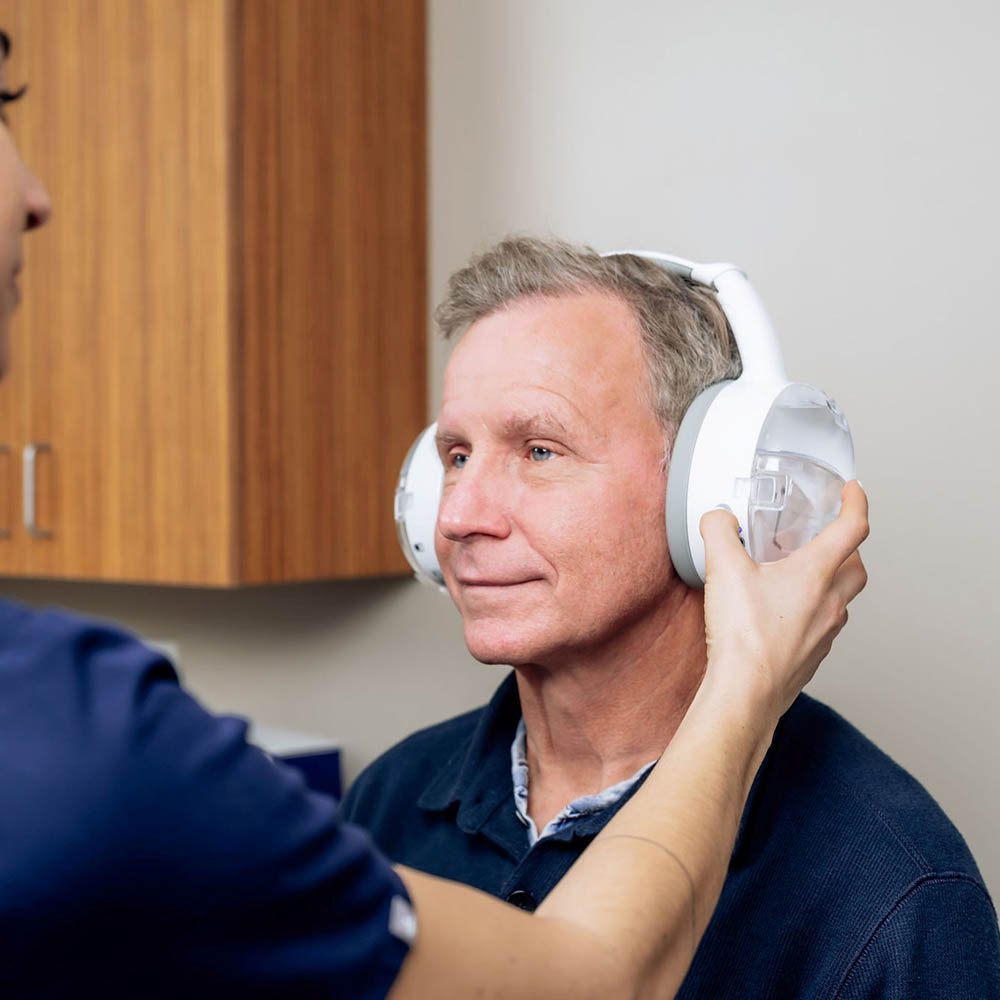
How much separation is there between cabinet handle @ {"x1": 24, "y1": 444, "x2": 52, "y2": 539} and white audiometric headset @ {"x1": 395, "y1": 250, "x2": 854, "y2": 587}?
3.77 feet

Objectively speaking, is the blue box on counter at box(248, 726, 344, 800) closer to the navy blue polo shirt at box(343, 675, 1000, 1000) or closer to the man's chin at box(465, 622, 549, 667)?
the navy blue polo shirt at box(343, 675, 1000, 1000)

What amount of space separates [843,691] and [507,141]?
3.14ft

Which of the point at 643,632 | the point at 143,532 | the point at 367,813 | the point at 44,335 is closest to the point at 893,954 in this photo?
the point at 643,632

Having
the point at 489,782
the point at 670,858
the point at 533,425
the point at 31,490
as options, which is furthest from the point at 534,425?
the point at 31,490

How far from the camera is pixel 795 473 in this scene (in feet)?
3.43

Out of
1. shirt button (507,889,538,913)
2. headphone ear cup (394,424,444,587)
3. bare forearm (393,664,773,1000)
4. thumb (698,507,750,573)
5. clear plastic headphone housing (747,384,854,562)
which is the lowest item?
shirt button (507,889,538,913)

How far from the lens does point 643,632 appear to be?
3.91 feet

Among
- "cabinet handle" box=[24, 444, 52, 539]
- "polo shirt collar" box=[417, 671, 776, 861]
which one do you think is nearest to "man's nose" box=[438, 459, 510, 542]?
"polo shirt collar" box=[417, 671, 776, 861]

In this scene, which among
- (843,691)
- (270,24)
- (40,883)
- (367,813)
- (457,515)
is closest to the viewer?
(40,883)

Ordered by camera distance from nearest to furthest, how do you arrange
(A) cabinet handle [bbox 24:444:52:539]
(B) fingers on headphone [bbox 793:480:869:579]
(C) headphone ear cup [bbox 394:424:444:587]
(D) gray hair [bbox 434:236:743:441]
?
(B) fingers on headphone [bbox 793:480:869:579]
(D) gray hair [bbox 434:236:743:441]
(C) headphone ear cup [bbox 394:424:444:587]
(A) cabinet handle [bbox 24:444:52:539]

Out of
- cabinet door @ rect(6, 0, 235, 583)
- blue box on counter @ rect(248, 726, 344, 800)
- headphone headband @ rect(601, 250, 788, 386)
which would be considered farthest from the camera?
blue box on counter @ rect(248, 726, 344, 800)

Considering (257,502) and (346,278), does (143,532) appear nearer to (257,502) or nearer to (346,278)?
(257,502)

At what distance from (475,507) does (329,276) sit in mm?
797

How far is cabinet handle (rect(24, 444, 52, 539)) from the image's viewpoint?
6.27ft
